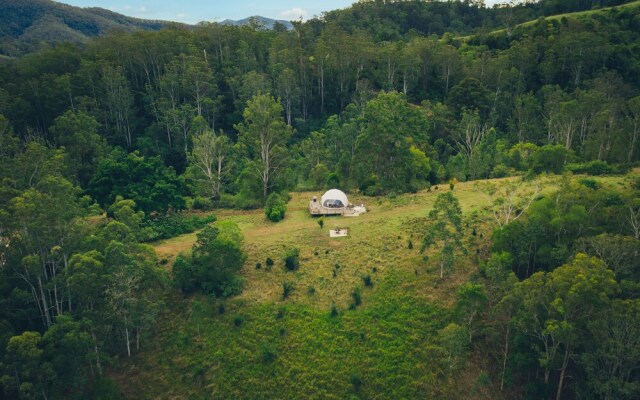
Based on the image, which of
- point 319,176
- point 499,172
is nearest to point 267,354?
point 319,176

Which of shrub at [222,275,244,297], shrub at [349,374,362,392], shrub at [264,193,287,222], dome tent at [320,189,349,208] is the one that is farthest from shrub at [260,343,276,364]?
dome tent at [320,189,349,208]

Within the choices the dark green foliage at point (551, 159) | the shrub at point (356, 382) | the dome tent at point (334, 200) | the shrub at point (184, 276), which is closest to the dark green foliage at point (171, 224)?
the shrub at point (184, 276)

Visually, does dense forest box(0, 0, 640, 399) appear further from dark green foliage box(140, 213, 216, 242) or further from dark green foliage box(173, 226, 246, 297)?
dark green foliage box(140, 213, 216, 242)

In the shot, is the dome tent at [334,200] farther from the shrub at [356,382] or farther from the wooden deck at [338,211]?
the shrub at [356,382]

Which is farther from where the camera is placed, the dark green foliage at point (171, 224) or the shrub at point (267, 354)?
the dark green foliage at point (171, 224)

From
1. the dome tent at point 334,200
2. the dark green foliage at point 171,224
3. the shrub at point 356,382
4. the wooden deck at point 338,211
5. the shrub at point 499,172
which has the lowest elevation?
the shrub at point 356,382

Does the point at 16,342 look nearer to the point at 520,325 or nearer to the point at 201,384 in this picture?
the point at 201,384
